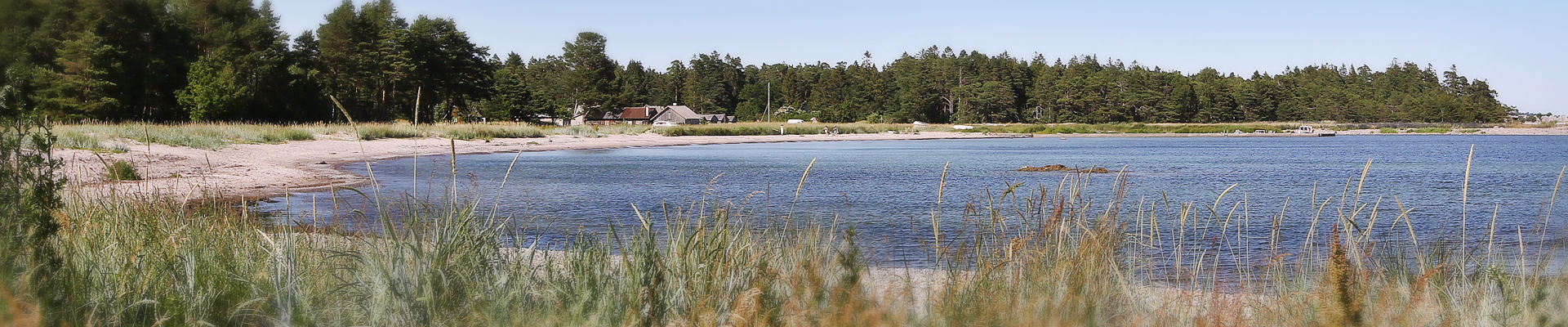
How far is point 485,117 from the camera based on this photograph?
8631 cm

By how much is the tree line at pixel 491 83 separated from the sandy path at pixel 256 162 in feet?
4.94

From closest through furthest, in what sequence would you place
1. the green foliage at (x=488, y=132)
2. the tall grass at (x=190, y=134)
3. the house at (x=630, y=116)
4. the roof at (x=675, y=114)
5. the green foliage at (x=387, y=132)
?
the tall grass at (x=190, y=134), the green foliage at (x=387, y=132), the green foliage at (x=488, y=132), the house at (x=630, y=116), the roof at (x=675, y=114)

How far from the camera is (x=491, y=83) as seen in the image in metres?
79.7

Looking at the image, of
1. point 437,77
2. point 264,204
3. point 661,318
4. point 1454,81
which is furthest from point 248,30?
point 1454,81

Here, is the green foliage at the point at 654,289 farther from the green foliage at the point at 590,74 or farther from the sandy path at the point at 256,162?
the green foliage at the point at 590,74

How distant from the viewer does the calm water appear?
13359mm

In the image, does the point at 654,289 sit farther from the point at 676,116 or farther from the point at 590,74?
the point at 676,116

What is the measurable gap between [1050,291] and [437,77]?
7018 cm

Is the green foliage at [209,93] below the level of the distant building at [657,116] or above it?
above

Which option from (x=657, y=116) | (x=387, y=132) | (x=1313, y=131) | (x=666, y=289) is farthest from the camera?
(x=657, y=116)

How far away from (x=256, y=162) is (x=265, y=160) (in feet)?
4.33

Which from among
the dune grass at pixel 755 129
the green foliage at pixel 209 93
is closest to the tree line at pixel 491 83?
the green foliage at pixel 209 93

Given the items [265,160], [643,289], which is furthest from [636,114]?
[643,289]

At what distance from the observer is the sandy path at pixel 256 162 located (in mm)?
11961
